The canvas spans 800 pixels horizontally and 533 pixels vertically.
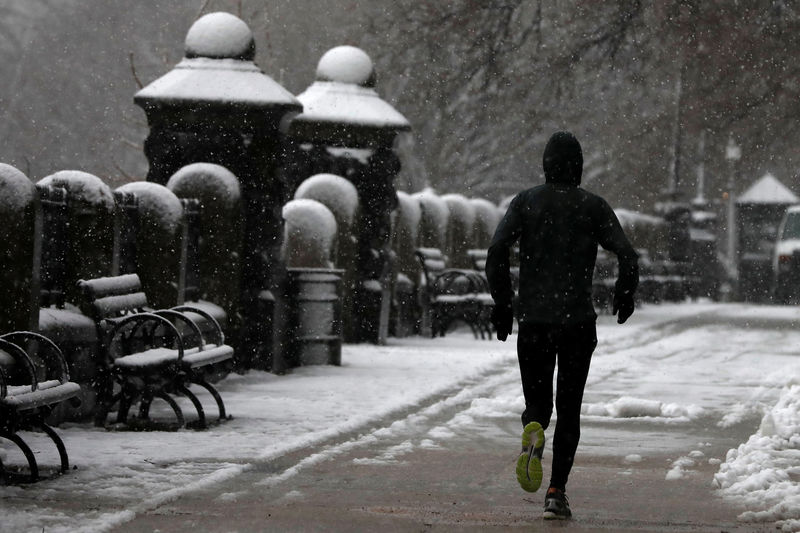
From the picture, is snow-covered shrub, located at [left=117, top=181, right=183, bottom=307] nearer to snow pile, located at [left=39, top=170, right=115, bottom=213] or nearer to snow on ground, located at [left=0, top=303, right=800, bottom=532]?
snow on ground, located at [left=0, top=303, right=800, bottom=532]

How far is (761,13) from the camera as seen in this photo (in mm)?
20250

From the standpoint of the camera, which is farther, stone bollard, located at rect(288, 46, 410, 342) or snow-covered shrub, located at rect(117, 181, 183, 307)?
stone bollard, located at rect(288, 46, 410, 342)

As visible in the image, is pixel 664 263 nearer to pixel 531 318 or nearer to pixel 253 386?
pixel 253 386

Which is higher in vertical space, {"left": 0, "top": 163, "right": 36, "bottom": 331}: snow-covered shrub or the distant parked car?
the distant parked car

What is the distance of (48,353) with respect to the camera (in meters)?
10.1

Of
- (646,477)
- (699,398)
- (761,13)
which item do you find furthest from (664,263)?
(646,477)

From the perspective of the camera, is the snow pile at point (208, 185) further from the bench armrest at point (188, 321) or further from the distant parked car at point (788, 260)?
the distant parked car at point (788, 260)

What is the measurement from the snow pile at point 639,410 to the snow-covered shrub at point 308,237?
5319mm

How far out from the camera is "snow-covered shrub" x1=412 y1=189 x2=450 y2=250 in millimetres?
23172

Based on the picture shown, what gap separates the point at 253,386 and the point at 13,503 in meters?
6.16

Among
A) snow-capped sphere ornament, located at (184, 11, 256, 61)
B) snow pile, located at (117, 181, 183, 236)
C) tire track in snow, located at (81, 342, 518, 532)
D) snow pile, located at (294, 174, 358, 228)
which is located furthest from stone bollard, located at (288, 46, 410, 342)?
snow pile, located at (117, 181, 183, 236)

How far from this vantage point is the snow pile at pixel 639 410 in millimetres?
11789

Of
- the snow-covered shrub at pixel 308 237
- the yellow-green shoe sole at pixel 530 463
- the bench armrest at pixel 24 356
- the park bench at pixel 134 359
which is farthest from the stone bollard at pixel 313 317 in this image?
the yellow-green shoe sole at pixel 530 463

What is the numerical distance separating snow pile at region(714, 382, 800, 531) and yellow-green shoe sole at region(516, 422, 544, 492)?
0.92 meters
